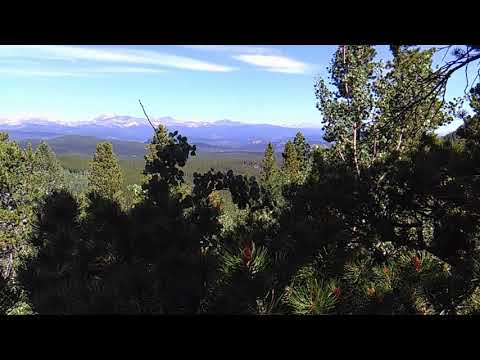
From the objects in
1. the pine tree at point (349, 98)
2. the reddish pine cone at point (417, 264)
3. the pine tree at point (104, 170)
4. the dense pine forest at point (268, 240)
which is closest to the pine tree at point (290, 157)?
the pine tree at point (104, 170)

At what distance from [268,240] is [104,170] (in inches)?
1191

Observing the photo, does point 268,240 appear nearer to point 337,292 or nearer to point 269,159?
point 337,292

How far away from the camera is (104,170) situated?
3080 cm

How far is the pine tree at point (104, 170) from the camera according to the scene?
29516mm

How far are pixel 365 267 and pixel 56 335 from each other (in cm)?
174

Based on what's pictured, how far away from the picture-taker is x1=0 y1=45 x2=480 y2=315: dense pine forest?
1923 mm

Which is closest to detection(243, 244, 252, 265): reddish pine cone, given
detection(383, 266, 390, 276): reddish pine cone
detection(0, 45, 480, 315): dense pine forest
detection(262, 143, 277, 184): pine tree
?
detection(0, 45, 480, 315): dense pine forest

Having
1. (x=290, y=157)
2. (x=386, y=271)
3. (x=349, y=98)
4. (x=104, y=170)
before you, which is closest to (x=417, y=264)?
(x=386, y=271)

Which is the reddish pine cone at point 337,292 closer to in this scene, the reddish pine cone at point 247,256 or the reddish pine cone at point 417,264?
the reddish pine cone at point 247,256

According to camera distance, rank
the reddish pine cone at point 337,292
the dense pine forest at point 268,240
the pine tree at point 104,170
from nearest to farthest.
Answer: the reddish pine cone at point 337,292, the dense pine forest at point 268,240, the pine tree at point 104,170

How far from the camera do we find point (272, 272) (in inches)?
75.0

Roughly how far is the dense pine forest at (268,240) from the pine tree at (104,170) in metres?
26.6
